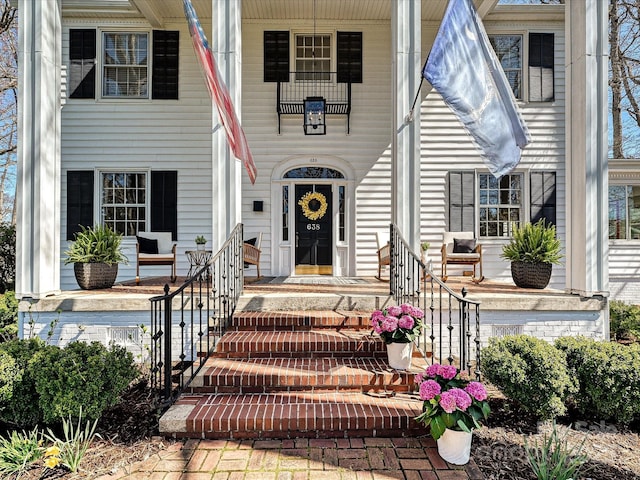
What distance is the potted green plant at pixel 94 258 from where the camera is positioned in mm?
5805

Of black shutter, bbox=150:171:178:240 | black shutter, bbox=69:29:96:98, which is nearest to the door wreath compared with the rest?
black shutter, bbox=150:171:178:240

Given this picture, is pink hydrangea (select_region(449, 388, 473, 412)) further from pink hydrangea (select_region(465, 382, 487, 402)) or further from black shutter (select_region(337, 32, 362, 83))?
black shutter (select_region(337, 32, 362, 83))

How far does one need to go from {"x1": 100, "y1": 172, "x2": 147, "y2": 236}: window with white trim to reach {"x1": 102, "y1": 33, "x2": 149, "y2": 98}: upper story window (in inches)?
67.4

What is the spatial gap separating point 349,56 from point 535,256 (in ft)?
17.8

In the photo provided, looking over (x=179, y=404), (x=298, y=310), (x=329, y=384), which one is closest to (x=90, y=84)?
(x=298, y=310)

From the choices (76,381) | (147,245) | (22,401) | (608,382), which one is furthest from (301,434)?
(147,245)

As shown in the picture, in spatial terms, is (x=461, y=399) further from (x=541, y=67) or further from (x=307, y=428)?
(x=541, y=67)

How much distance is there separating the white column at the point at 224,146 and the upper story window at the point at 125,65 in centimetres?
362

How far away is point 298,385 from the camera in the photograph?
3760 millimetres

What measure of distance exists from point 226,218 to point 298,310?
1626 mm

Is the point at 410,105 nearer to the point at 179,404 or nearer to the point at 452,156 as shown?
the point at 452,156

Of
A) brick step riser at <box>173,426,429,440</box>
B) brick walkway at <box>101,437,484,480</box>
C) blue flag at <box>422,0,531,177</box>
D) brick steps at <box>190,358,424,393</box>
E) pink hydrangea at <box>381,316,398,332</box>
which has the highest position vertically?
blue flag at <box>422,0,531,177</box>

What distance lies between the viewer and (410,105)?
18.5 ft

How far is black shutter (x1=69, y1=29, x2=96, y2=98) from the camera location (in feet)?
27.0
